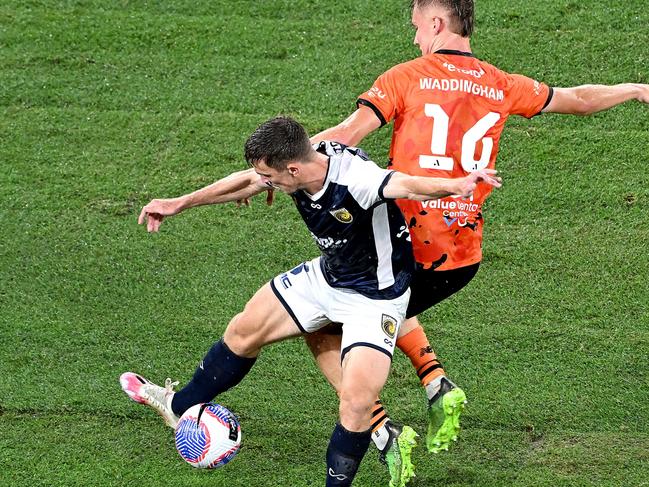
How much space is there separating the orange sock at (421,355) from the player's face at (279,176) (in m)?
1.32

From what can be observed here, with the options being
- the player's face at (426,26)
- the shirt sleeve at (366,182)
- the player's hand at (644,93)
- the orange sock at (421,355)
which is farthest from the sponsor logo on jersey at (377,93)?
A: the player's hand at (644,93)

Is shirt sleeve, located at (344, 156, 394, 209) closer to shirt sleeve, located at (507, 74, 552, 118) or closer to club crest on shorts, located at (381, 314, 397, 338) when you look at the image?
club crest on shorts, located at (381, 314, 397, 338)

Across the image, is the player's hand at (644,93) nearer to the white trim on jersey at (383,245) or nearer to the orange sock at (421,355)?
the white trim on jersey at (383,245)

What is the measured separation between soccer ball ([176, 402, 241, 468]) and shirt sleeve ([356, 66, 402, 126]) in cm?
181

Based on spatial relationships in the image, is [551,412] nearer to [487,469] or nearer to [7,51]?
[487,469]

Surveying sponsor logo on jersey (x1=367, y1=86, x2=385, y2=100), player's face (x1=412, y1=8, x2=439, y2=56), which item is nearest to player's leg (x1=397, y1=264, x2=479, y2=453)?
sponsor logo on jersey (x1=367, y1=86, x2=385, y2=100)

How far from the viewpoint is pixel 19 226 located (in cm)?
840

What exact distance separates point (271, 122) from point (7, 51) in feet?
17.8

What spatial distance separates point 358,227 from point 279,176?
20.0 inches

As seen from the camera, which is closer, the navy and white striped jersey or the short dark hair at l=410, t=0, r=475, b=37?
the navy and white striped jersey

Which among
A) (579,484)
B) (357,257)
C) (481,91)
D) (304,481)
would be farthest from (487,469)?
(481,91)

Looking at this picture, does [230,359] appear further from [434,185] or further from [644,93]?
[644,93]

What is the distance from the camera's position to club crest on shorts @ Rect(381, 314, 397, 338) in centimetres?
571

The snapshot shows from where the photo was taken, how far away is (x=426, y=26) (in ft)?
19.9
